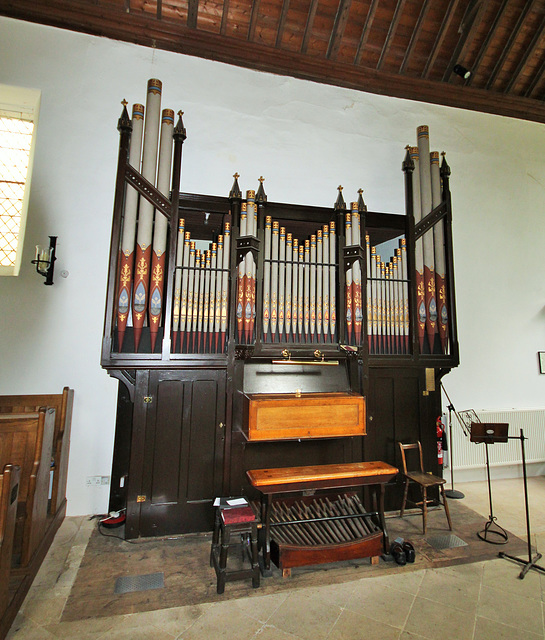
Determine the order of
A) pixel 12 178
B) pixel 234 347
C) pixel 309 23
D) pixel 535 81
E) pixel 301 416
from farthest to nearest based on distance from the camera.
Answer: pixel 535 81 → pixel 309 23 → pixel 12 178 → pixel 234 347 → pixel 301 416

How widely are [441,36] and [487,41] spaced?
29.4 inches

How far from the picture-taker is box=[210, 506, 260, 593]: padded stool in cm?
268

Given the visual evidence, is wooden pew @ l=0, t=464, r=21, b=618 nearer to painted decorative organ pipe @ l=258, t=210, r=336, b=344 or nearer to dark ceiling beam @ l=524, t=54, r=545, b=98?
painted decorative organ pipe @ l=258, t=210, r=336, b=344

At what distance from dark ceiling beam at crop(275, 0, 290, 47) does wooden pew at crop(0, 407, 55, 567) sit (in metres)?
5.08

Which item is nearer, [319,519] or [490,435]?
[319,519]

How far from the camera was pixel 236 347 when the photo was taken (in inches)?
145

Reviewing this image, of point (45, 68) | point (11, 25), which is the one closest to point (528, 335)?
point (45, 68)

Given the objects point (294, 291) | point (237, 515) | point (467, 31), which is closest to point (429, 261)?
point (294, 291)

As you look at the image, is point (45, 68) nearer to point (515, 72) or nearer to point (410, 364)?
point (410, 364)

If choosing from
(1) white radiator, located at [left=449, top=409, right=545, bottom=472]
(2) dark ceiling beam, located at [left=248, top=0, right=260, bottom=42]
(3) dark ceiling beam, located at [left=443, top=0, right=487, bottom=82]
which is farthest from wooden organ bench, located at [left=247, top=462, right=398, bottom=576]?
(3) dark ceiling beam, located at [left=443, top=0, right=487, bottom=82]

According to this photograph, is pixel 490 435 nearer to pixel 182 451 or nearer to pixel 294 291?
pixel 294 291

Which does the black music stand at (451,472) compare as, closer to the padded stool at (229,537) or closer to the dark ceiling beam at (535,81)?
the padded stool at (229,537)

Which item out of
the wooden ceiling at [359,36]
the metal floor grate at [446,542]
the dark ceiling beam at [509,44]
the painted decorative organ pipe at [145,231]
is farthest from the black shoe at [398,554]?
the dark ceiling beam at [509,44]

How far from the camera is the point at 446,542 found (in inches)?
135
